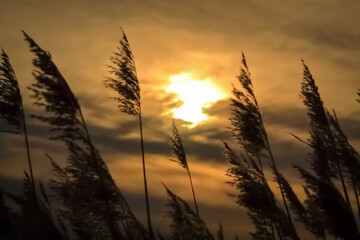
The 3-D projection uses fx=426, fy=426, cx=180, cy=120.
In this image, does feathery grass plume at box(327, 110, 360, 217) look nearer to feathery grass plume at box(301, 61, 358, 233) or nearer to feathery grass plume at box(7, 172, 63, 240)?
feathery grass plume at box(301, 61, 358, 233)

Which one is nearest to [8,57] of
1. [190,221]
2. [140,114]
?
[140,114]

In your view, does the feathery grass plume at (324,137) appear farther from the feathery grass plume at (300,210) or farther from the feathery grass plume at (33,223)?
the feathery grass plume at (33,223)

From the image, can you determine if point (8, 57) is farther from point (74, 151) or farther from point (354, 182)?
point (354, 182)

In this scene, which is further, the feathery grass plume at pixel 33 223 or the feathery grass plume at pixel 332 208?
the feathery grass plume at pixel 332 208

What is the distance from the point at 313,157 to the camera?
9.28 m

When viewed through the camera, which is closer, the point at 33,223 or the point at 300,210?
the point at 33,223

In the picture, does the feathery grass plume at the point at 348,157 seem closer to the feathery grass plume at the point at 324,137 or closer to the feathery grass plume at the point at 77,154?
the feathery grass plume at the point at 324,137

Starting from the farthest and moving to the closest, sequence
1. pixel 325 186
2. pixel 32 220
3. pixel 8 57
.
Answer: pixel 8 57
pixel 325 186
pixel 32 220

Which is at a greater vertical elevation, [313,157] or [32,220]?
[313,157]

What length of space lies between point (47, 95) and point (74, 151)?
2.89 ft

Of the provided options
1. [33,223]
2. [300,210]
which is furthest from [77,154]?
[300,210]

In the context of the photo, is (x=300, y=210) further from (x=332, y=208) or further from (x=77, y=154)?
(x=77, y=154)

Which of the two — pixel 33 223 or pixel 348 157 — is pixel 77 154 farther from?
pixel 348 157

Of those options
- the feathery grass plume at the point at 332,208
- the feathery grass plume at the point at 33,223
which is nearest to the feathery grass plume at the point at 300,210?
the feathery grass plume at the point at 332,208
